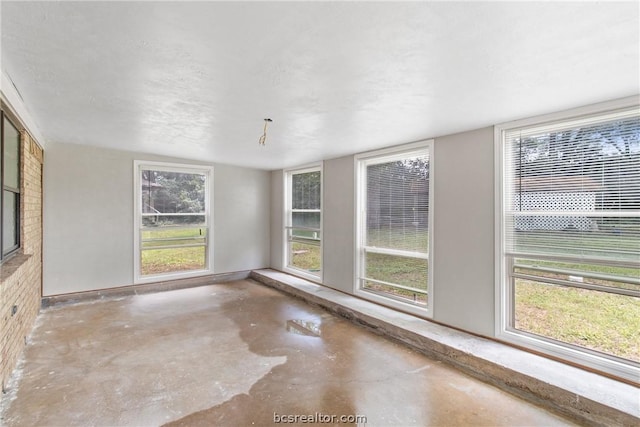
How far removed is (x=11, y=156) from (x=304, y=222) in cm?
410

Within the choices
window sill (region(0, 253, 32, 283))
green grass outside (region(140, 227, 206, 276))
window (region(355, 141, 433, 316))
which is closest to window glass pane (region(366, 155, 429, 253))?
window (region(355, 141, 433, 316))

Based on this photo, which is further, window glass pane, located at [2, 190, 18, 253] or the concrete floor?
window glass pane, located at [2, 190, 18, 253]

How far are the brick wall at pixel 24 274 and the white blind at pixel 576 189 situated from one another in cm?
434

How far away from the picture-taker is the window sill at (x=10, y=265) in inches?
88.3

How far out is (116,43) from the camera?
5.48 feet

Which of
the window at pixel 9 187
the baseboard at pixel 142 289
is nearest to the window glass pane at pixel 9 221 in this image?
the window at pixel 9 187

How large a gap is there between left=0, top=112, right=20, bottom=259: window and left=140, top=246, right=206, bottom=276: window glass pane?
223cm

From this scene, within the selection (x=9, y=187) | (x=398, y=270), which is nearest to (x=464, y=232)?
(x=398, y=270)

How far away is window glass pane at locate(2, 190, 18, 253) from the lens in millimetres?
2574

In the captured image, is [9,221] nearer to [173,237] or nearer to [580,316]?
[173,237]

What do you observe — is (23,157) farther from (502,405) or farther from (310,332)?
(502,405)

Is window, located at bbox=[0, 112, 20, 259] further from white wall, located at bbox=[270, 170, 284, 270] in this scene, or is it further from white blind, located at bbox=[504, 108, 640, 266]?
white blind, located at bbox=[504, 108, 640, 266]

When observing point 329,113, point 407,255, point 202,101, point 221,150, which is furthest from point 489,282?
point 221,150

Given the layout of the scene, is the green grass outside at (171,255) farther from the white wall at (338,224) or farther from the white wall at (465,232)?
the white wall at (465,232)
